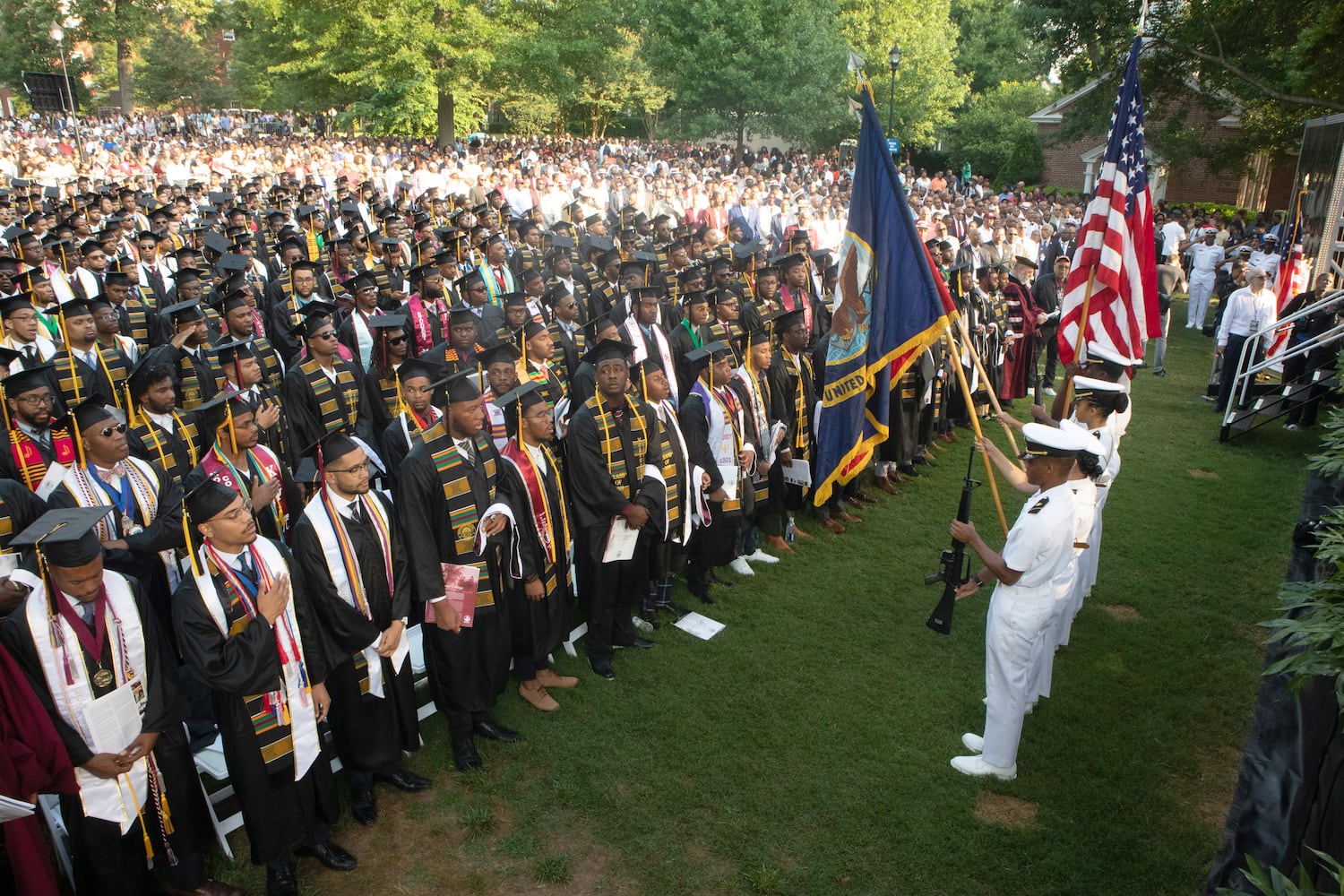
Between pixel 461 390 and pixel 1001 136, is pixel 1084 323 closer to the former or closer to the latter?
pixel 461 390

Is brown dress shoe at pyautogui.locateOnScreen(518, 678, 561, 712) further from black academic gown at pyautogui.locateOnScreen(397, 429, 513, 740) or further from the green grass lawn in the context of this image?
black academic gown at pyautogui.locateOnScreen(397, 429, 513, 740)

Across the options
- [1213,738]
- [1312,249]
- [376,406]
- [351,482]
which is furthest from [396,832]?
[1312,249]

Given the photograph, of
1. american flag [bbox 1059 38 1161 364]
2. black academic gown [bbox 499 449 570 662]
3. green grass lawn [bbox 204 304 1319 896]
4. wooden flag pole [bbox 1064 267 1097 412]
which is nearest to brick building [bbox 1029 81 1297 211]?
american flag [bbox 1059 38 1161 364]

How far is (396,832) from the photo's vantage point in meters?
4.44

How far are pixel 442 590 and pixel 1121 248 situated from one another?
573 centimetres

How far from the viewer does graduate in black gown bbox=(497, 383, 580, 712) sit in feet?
16.9

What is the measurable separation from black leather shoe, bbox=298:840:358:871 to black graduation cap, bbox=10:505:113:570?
5.66 ft

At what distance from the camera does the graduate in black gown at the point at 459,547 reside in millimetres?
4652

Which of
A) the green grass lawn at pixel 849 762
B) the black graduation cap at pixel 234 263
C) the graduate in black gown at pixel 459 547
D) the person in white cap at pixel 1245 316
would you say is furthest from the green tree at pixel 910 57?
the graduate in black gown at pixel 459 547

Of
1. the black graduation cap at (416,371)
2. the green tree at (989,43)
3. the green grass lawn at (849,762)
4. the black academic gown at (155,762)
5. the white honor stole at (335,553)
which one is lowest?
the green grass lawn at (849,762)

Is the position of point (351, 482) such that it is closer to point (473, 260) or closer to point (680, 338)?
point (680, 338)

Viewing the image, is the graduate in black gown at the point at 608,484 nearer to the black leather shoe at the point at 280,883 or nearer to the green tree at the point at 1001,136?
the black leather shoe at the point at 280,883

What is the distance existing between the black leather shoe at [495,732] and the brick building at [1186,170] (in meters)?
22.3

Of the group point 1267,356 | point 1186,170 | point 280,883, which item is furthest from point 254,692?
point 1186,170
